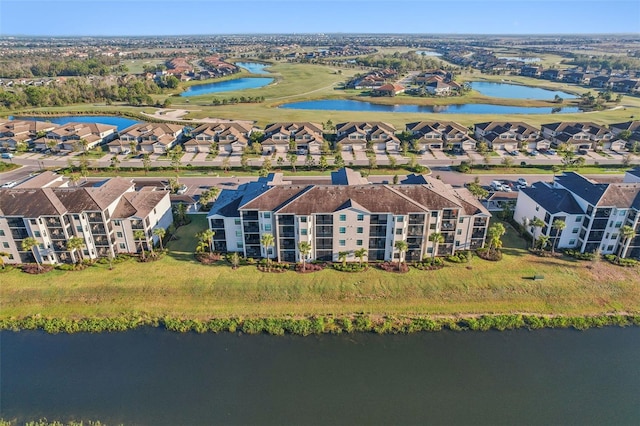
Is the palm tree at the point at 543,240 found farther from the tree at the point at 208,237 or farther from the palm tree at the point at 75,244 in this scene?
the palm tree at the point at 75,244

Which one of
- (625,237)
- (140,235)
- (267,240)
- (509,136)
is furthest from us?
(509,136)

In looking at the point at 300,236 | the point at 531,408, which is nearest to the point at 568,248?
the point at 531,408

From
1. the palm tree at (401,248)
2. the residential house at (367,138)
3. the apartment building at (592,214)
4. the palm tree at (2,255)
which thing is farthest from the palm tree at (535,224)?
the palm tree at (2,255)

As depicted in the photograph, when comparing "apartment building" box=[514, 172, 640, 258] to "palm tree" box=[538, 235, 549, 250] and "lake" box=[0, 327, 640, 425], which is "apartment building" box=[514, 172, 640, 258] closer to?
"palm tree" box=[538, 235, 549, 250]

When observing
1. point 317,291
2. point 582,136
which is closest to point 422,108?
point 582,136

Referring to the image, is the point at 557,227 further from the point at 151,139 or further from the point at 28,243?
the point at 151,139

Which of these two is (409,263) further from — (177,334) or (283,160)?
(283,160)
